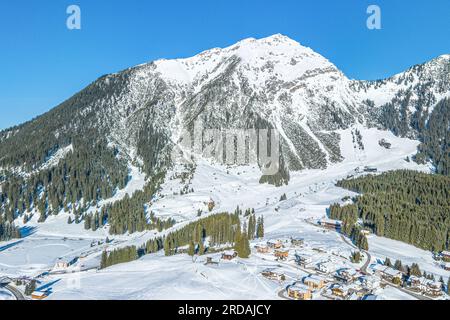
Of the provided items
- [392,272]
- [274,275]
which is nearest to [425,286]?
[392,272]

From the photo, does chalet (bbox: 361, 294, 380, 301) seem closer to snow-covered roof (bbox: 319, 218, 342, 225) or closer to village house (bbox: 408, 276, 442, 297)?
village house (bbox: 408, 276, 442, 297)

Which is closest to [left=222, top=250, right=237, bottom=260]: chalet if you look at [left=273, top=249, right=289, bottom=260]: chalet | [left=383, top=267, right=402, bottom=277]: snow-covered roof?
[left=273, top=249, right=289, bottom=260]: chalet

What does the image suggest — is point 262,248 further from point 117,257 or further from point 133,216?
point 133,216
